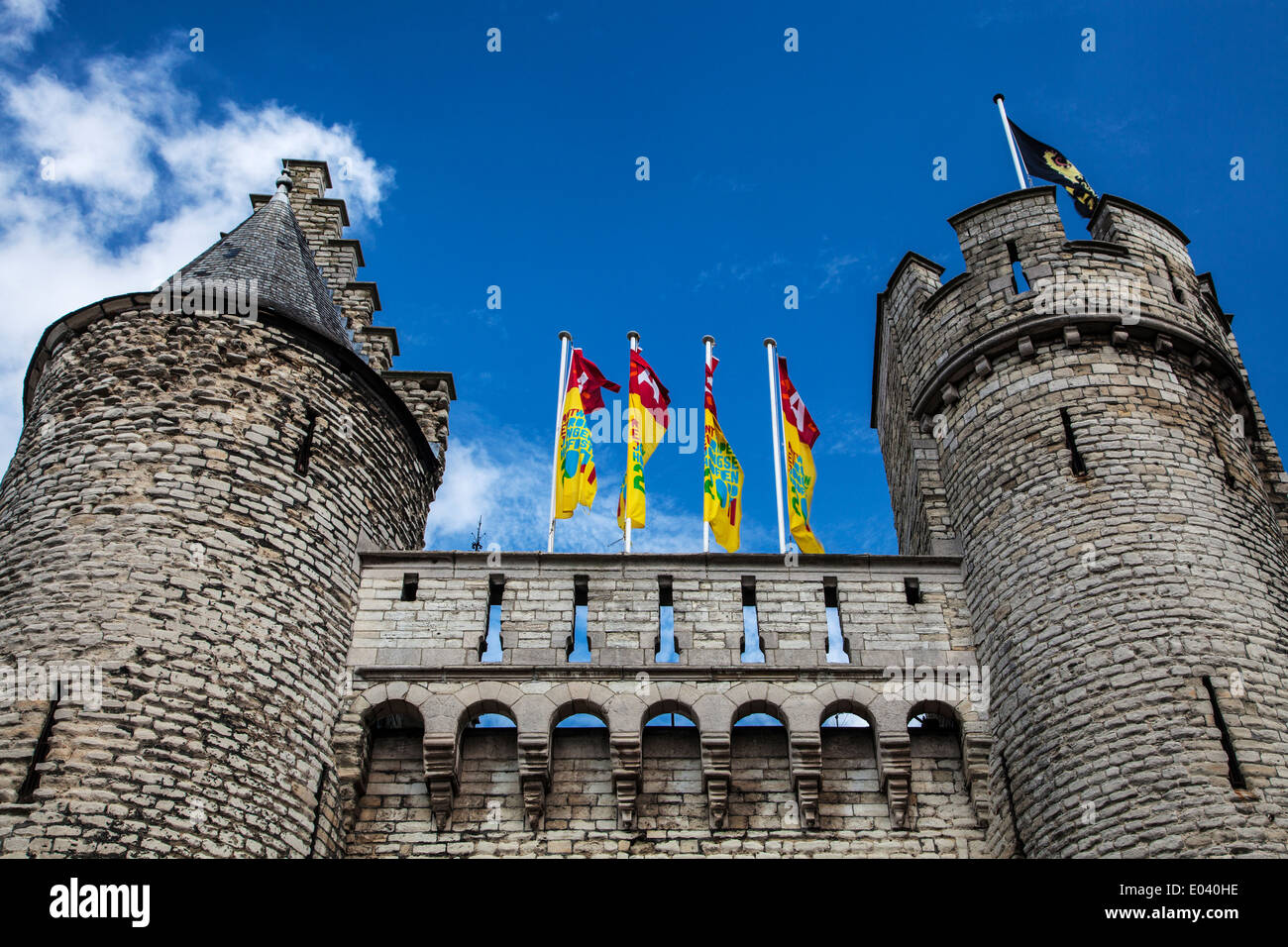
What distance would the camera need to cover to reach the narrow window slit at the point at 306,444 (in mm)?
11969

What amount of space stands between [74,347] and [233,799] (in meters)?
5.48

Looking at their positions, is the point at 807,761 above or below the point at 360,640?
below

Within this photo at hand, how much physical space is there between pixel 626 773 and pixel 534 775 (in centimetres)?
86

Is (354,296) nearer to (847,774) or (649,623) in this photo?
(649,623)

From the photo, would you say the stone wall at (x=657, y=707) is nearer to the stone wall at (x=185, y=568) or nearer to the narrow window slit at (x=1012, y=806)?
the narrow window slit at (x=1012, y=806)

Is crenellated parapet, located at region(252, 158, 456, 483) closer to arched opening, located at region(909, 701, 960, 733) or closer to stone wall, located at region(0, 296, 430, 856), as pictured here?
stone wall, located at region(0, 296, 430, 856)

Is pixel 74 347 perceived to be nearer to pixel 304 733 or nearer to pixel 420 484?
pixel 420 484

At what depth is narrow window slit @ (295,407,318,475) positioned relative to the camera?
11969mm

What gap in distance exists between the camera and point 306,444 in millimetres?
12172
